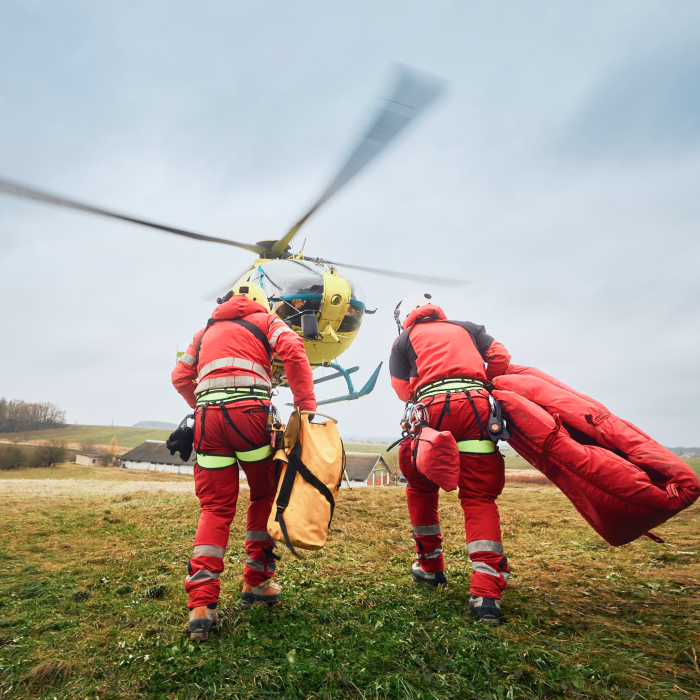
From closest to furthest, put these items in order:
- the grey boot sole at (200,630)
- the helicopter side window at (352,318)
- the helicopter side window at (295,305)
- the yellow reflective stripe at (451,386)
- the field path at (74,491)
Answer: the grey boot sole at (200,630) → the yellow reflective stripe at (451,386) → the helicopter side window at (295,305) → the helicopter side window at (352,318) → the field path at (74,491)

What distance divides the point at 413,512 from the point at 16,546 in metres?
4.76

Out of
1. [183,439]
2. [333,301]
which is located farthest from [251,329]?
[333,301]

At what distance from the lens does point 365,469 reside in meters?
35.3

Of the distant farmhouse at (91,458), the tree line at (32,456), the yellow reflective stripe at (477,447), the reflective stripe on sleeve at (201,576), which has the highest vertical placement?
the yellow reflective stripe at (477,447)

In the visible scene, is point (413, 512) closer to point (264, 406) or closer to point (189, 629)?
point (264, 406)

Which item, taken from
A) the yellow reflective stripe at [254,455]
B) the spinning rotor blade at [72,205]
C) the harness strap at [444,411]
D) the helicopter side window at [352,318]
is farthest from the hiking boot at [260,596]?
the helicopter side window at [352,318]

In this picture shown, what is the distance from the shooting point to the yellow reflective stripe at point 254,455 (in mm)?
3670

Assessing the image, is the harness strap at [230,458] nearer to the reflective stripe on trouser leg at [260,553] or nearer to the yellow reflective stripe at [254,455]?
the yellow reflective stripe at [254,455]

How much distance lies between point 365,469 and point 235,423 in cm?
3308

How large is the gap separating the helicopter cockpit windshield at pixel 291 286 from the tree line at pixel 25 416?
Answer: 224 feet

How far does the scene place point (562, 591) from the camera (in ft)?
11.4

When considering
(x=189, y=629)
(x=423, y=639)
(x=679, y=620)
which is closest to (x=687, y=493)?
(x=679, y=620)

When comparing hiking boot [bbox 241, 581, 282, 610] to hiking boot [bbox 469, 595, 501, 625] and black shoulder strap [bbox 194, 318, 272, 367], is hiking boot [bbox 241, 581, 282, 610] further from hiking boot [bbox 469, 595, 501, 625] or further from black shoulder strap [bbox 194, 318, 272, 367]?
black shoulder strap [bbox 194, 318, 272, 367]

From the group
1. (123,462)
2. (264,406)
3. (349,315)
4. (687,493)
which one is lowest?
(123,462)
